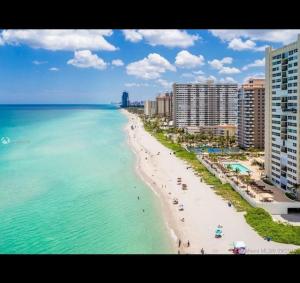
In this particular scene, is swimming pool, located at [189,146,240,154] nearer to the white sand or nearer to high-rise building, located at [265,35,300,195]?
the white sand

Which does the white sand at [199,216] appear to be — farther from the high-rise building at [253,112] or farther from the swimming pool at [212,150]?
the high-rise building at [253,112]

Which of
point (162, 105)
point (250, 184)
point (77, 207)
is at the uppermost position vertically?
point (162, 105)

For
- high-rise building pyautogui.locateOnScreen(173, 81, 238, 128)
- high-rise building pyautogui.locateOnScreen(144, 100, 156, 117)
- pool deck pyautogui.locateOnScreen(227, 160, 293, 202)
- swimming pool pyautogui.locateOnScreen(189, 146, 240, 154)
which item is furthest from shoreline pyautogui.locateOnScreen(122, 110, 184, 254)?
high-rise building pyautogui.locateOnScreen(144, 100, 156, 117)

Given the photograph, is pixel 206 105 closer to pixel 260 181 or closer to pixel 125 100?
pixel 260 181

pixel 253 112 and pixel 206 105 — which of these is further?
pixel 206 105

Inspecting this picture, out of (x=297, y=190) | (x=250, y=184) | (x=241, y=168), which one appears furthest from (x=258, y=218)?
(x=241, y=168)
